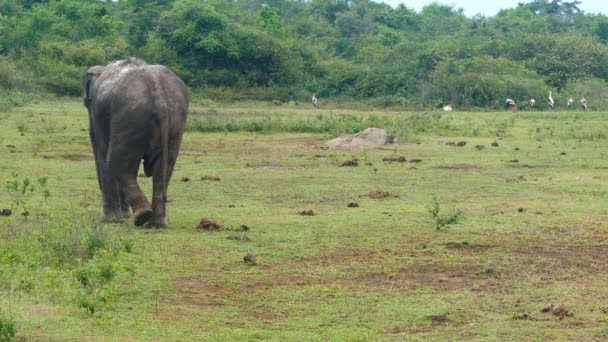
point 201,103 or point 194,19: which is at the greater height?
point 194,19

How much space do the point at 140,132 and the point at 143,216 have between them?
0.87 metres

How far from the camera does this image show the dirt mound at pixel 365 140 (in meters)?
22.7

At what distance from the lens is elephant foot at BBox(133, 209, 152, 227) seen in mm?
11609

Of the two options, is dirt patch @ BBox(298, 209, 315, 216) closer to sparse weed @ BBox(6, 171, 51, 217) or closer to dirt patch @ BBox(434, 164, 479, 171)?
sparse weed @ BBox(6, 171, 51, 217)

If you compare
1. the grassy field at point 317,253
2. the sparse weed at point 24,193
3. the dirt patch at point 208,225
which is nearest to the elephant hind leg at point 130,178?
the grassy field at point 317,253

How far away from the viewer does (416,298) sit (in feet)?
27.3

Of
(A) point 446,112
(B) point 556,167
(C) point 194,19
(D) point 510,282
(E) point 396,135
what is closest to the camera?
(D) point 510,282

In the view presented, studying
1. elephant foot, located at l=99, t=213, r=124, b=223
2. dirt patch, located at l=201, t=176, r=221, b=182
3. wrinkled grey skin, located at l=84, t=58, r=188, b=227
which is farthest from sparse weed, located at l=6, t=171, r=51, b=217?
dirt patch, located at l=201, t=176, r=221, b=182

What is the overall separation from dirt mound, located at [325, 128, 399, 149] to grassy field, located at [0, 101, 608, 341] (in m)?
2.36

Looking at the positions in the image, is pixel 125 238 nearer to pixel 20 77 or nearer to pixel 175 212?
pixel 175 212

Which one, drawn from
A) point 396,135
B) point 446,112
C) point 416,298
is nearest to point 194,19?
point 446,112

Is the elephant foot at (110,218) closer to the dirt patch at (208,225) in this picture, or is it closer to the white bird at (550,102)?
the dirt patch at (208,225)

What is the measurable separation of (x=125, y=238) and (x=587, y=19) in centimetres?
7222

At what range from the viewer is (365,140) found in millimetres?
22891
